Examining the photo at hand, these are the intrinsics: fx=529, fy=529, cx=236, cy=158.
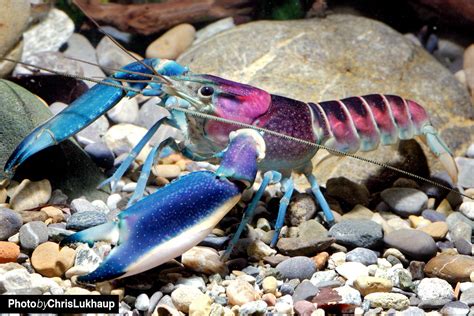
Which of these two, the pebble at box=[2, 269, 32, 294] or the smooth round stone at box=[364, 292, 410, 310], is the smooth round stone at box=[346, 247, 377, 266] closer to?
the smooth round stone at box=[364, 292, 410, 310]

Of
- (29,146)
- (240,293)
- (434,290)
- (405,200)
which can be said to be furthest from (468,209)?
(29,146)

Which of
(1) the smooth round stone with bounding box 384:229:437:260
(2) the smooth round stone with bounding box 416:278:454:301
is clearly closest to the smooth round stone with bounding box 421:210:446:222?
(1) the smooth round stone with bounding box 384:229:437:260

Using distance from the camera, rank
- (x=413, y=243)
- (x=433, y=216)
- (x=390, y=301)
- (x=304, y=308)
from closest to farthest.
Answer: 1. (x=304, y=308)
2. (x=390, y=301)
3. (x=413, y=243)
4. (x=433, y=216)

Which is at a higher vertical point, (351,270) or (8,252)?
(8,252)

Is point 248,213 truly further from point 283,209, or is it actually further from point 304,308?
point 304,308

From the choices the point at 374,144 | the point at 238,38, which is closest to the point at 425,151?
the point at 374,144
